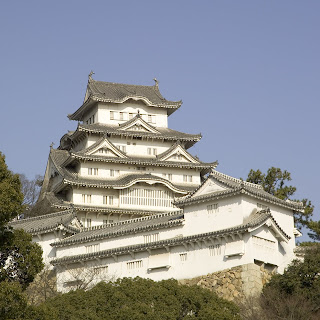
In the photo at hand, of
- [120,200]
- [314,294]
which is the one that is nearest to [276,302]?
[314,294]

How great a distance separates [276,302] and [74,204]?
22529 mm

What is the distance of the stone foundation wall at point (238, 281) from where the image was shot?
43844 millimetres

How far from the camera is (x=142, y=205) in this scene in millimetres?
62562

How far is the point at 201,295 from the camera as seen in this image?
37875 millimetres

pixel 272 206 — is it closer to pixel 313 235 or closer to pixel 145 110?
pixel 313 235

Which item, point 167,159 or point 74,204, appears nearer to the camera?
point 74,204

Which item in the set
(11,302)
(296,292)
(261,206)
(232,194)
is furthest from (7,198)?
(261,206)

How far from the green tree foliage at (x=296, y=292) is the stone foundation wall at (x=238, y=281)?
0.73 meters

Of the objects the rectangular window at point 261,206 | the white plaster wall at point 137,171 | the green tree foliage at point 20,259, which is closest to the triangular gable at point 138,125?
the white plaster wall at point 137,171

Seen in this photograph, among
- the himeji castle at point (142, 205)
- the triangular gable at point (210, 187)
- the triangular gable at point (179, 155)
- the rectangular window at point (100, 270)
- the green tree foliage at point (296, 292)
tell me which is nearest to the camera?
the green tree foliage at point (296, 292)

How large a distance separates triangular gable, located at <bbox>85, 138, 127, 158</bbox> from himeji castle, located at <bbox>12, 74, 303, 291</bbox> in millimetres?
69

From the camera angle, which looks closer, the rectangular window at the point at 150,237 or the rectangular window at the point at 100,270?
the rectangular window at the point at 150,237

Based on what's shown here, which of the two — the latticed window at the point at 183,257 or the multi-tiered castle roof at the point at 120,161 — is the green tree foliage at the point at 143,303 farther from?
the multi-tiered castle roof at the point at 120,161

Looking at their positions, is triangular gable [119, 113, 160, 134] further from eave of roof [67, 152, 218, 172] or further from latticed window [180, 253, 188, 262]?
latticed window [180, 253, 188, 262]
